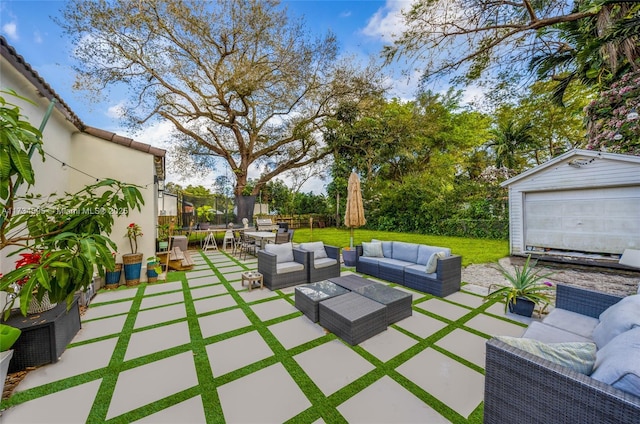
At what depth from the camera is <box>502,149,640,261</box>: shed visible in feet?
18.8

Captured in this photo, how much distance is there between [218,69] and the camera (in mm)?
9398

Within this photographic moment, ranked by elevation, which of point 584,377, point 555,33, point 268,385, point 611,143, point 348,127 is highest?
point 555,33

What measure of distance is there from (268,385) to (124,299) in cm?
359

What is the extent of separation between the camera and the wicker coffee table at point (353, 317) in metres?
2.69

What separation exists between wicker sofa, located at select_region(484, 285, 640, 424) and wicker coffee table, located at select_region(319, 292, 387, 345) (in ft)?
4.32

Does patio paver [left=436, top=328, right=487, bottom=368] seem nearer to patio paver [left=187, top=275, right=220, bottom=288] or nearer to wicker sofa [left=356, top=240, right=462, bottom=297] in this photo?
wicker sofa [left=356, top=240, right=462, bottom=297]

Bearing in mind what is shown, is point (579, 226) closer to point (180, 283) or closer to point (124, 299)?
point (180, 283)

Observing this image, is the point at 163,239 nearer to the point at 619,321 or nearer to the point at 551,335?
the point at 551,335

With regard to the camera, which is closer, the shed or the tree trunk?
the shed

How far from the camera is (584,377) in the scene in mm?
1233

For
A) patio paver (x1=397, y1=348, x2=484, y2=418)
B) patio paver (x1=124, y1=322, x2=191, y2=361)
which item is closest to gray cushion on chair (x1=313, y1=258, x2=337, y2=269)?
patio paver (x1=124, y1=322, x2=191, y2=361)

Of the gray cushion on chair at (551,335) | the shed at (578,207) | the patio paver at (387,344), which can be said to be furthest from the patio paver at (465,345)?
the shed at (578,207)

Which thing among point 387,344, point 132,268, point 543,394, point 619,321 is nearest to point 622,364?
point 543,394

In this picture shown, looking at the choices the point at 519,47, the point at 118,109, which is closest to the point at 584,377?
the point at 519,47
